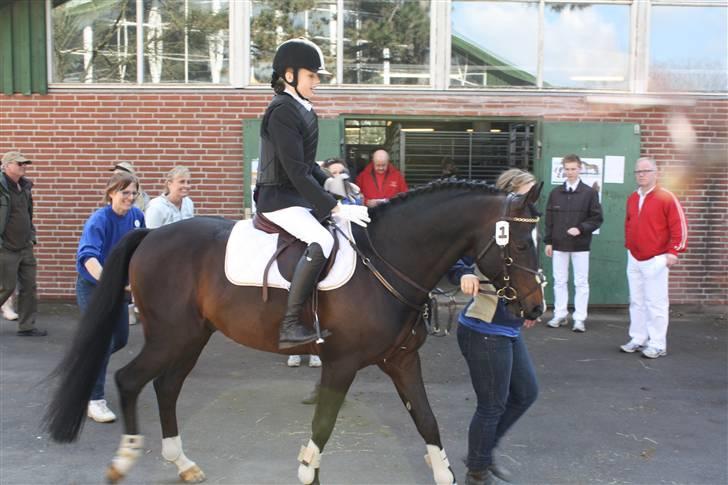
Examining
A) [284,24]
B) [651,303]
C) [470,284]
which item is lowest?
[651,303]

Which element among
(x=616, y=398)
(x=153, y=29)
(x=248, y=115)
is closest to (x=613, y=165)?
(x=616, y=398)

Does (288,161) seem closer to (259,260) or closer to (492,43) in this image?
(259,260)

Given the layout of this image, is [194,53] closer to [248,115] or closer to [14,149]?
[248,115]

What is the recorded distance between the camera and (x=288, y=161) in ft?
12.8

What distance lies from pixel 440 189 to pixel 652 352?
4.73 meters

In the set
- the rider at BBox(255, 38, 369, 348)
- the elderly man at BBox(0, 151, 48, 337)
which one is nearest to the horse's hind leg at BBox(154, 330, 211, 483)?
the rider at BBox(255, 38, 369, 348)

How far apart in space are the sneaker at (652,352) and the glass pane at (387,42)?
15.1 feet

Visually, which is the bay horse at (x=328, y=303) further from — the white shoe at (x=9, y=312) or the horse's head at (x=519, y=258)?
the white shoe at (x=9, y=312)

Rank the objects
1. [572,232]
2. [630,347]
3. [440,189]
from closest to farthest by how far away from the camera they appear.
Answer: [440,189]
[630,347]
[572,232]

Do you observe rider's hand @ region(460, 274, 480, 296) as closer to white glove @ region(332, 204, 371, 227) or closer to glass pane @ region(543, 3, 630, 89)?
white glove @ region(332, 204, 371, 227)

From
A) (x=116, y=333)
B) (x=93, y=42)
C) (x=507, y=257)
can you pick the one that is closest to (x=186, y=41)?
(x=93, y=42)

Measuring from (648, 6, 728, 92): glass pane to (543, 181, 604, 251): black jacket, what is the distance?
224 cm

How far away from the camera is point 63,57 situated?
9711 mm

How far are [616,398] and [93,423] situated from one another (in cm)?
446
